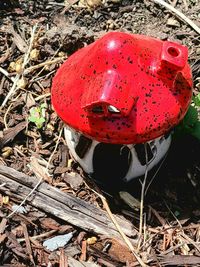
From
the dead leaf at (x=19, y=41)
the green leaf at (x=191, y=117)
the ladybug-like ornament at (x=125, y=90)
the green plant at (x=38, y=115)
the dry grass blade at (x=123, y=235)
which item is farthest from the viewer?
the dead leaf at (x=19, y=41)

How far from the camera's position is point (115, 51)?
6.42ft

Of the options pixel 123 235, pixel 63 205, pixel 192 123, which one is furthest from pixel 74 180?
pixel 192 123

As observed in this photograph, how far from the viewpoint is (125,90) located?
1942 millimetres

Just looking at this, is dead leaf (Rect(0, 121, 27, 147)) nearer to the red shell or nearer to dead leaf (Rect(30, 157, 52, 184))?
dead leaf (Rect(30, 157, 52, 184))

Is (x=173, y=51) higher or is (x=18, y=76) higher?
(x=173, y=51)

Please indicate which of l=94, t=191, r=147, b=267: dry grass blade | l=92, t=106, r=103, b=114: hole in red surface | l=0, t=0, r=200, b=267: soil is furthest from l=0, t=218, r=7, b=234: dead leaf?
l=92, t=106, r=103, b=114: hole in red surface

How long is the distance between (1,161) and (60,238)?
1.13 ft

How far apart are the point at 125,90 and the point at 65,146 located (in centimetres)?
59

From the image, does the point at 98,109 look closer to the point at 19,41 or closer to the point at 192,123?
the point at 192,123

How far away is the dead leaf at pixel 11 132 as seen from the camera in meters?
2.47

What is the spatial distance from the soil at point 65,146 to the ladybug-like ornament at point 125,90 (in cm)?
37

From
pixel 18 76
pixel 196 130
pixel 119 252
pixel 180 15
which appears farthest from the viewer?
pixel 180 15

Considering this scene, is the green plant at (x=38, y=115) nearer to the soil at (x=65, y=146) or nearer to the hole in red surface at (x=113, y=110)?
the soil at (x=65, y=146)

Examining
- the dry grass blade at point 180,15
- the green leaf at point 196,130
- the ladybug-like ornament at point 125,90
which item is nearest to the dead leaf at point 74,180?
the ladybug-like ornament at point 125,90
